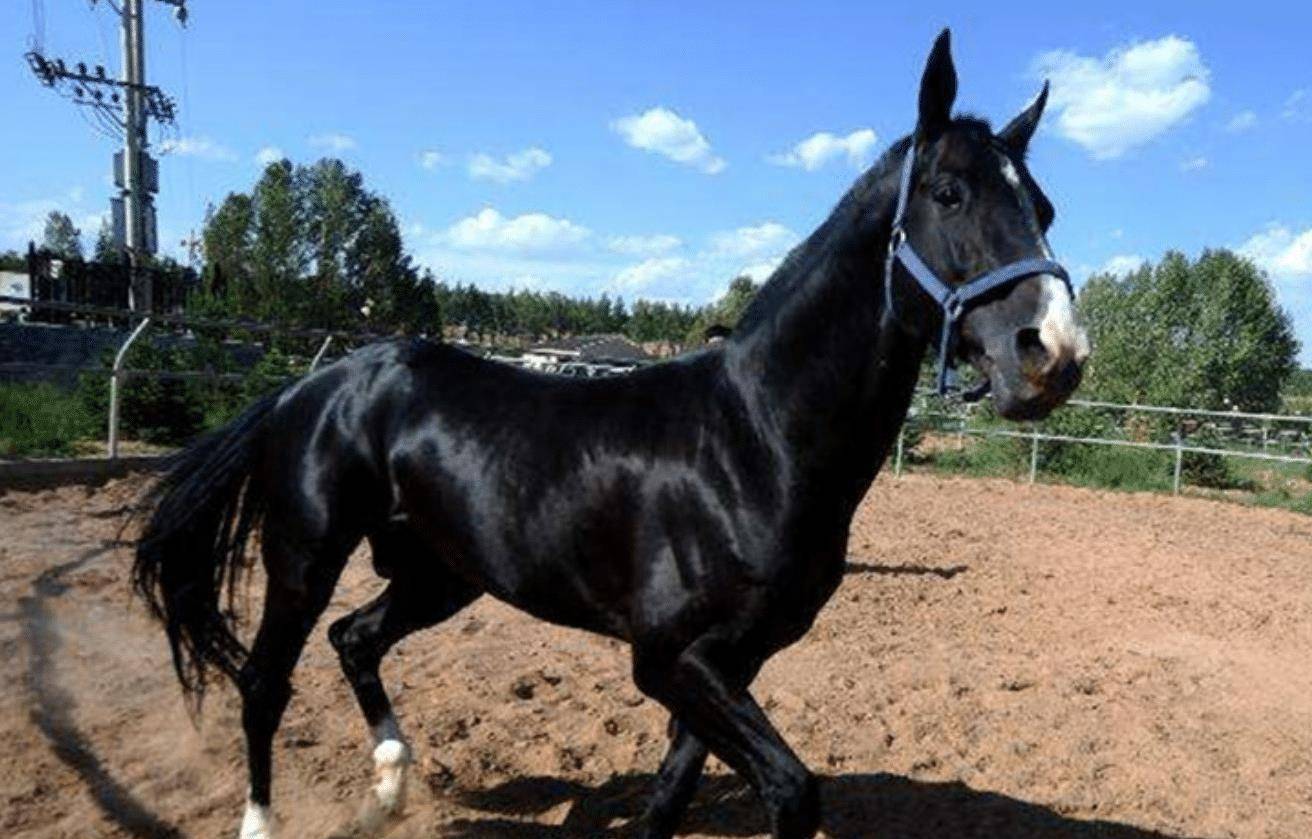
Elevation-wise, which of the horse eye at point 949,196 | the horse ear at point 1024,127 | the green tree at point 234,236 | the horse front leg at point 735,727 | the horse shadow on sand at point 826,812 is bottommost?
the horse shadow on sand at point 826,812

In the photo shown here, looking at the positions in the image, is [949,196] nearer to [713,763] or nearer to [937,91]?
[937,91]

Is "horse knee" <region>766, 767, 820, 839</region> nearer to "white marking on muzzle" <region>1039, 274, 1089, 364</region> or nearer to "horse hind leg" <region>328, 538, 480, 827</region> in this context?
"white marking on muzzle" <region>1039, 274, 1089, 364</region>

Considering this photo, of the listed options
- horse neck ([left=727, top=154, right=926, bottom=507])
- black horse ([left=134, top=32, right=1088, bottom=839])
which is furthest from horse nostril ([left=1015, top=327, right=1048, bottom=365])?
horse neck ([left=727, top=154, right=926, bottom=507])

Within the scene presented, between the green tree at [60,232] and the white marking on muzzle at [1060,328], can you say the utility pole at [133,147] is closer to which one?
the white marking on muzzle at [1060,328]

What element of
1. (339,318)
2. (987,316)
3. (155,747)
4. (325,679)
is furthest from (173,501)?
(339,318)

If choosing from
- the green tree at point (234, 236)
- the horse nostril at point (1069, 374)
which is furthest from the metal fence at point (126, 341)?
the green tree at point (234, 236)

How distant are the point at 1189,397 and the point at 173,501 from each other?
174 feet

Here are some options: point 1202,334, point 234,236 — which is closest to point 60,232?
point 234,236

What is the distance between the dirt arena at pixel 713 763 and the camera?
3.61 meters

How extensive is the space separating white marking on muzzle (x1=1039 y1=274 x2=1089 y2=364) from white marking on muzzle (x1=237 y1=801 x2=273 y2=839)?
8.96 ft

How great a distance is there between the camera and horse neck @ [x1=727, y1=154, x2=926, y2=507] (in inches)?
94.6

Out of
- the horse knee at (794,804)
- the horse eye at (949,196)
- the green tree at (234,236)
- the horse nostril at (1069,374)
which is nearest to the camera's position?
the horse nostril at (1069,374)

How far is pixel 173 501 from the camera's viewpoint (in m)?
3.75

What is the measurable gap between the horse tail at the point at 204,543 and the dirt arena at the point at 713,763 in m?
0.46
